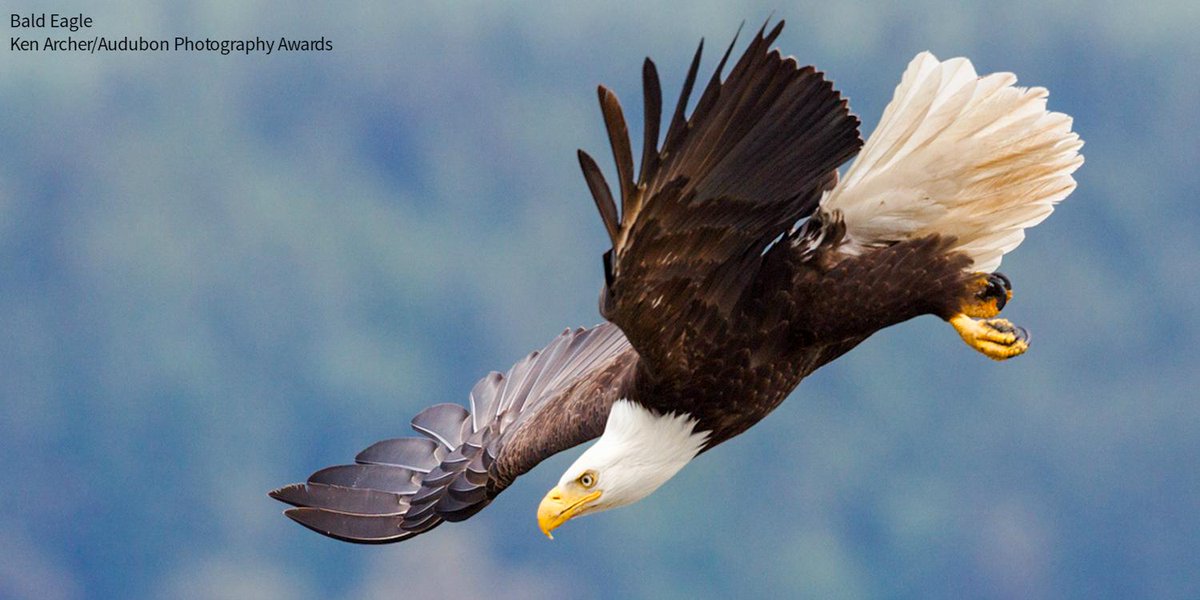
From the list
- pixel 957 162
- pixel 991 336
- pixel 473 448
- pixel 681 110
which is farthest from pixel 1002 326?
pixel 473 448

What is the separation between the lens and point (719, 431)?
7082mm

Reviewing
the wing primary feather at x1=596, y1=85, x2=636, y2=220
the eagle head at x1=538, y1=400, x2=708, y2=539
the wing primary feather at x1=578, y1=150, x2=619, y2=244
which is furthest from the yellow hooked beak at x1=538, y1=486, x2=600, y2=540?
the wing primary feather at x1=596, y1=85, x2=636, y2=220

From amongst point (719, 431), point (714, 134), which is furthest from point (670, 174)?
point (719, 431)

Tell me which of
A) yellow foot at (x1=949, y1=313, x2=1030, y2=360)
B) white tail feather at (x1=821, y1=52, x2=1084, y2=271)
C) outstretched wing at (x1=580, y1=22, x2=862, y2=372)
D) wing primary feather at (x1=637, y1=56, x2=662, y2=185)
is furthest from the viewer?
yellow foot at (x1=949, y1=313, x2=1030, y2=360)

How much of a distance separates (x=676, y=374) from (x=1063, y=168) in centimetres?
173

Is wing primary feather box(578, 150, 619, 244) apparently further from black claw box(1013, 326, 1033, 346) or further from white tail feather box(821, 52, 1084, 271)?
black claw box(1013, 326, 1033, 346)

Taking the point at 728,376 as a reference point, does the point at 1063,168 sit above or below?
above

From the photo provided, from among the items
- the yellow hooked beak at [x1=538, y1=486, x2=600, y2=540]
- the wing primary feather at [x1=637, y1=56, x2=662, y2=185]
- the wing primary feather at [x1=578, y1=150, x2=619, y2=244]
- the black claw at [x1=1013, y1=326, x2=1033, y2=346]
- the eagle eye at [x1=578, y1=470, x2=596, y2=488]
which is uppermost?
the wing primary feather at [x1=637, y1=56, x2=662, y2=185]

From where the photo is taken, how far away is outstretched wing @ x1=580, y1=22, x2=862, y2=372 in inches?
235

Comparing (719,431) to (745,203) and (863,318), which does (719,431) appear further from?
(745,203)

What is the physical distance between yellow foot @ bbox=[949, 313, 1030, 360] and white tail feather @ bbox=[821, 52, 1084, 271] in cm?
23

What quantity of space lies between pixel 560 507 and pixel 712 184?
167 cm

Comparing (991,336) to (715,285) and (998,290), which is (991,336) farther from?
(715,285)

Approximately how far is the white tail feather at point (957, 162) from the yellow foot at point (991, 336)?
0.23 m
